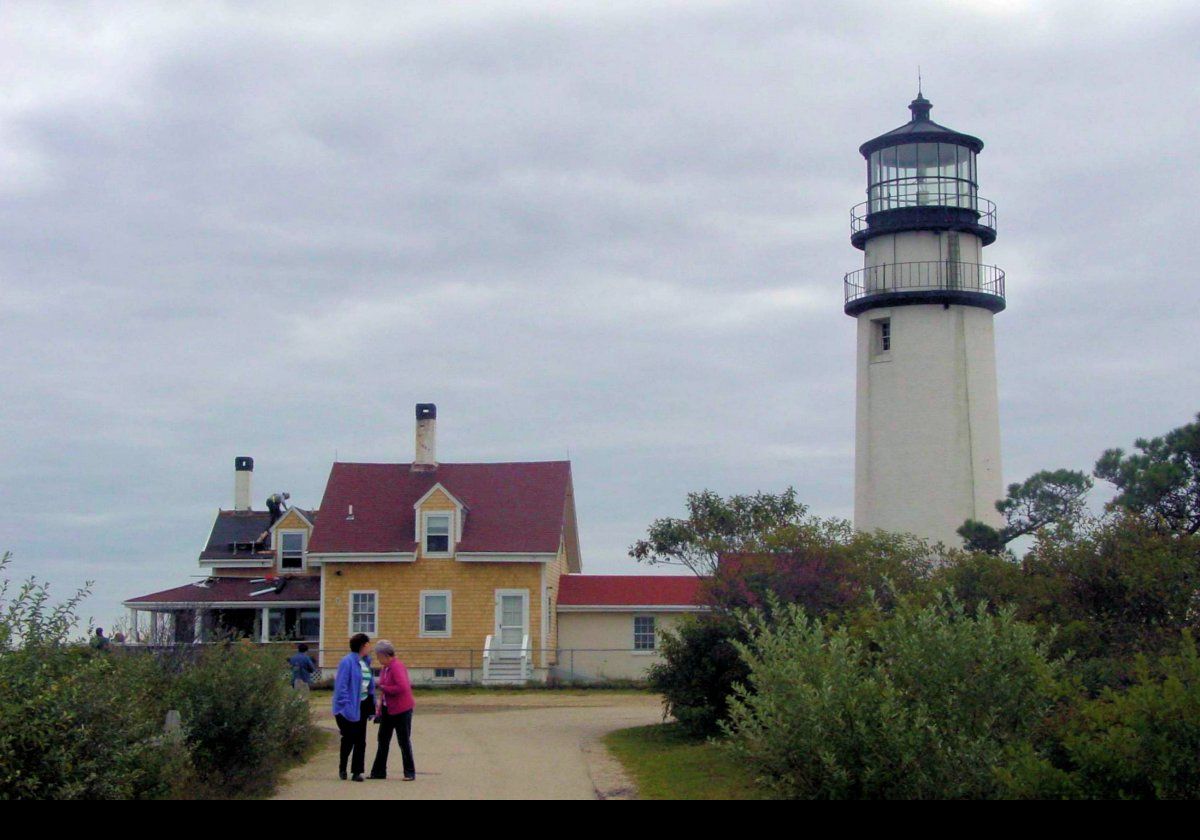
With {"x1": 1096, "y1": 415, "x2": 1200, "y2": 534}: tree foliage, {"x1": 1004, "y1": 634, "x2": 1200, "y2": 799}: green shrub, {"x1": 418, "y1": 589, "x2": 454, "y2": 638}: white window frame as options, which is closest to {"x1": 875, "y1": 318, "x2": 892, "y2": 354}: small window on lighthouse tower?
{"x1": 1096, "y1": 415, "x2": 1200, "y2": 534}: tree foliage

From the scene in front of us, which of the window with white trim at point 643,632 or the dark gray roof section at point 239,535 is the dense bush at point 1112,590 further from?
the dark gray roof section at point 239,535

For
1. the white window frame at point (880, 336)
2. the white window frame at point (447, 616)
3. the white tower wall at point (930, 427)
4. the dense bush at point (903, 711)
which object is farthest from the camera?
the white window frame at point (447, 616)

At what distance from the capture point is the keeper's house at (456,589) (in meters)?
40.0

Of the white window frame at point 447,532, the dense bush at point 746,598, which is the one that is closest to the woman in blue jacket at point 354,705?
the dense bush at point 746,598

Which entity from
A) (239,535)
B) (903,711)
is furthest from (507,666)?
(903,711)

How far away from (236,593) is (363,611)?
520cm

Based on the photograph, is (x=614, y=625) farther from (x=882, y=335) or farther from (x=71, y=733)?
(x=71, y=733)

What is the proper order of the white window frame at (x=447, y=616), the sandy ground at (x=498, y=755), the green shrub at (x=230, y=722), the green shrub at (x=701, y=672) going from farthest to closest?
the white window frame at (x=447, y=616)
the green shrub at (x=701, y=672)
the sandy ground at (x=498, y=755)
the green shrub at (x=230, y=722)

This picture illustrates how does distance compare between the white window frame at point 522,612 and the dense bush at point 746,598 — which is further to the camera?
the white window frame at point 522,612

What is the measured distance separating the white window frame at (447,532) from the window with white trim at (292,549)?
6.31 metres

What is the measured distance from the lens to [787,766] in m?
10.2

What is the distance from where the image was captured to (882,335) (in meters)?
35.7

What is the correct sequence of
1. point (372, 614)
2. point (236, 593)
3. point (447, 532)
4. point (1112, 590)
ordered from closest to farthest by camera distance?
1. point (1112, 590)
2. point (372, 614)
3. point (447, 532)
4. point (236, 593)

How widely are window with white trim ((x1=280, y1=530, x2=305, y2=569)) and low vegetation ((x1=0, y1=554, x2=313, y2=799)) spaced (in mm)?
29362
